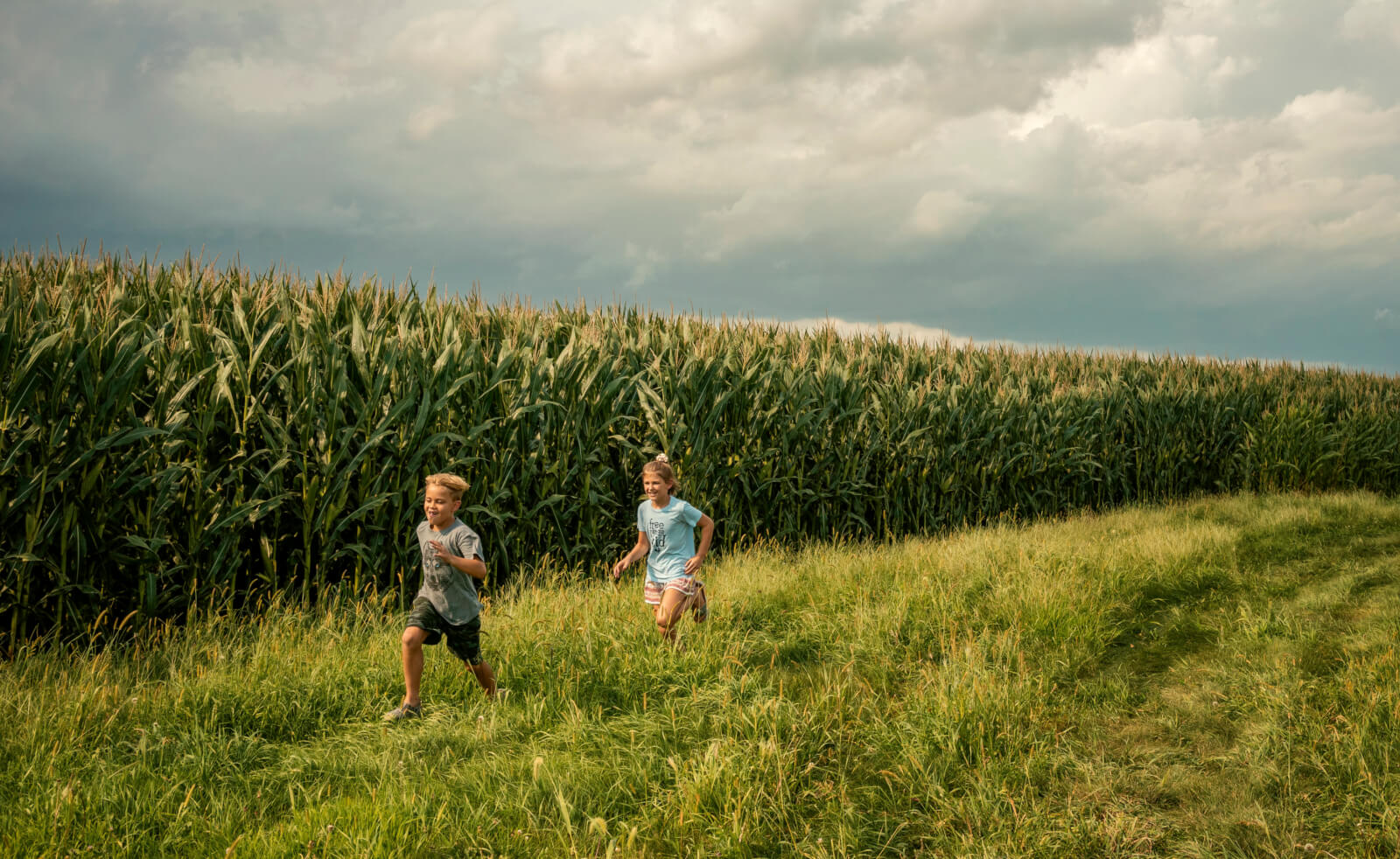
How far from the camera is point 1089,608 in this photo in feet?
22.8

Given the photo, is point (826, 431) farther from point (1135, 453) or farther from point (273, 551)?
point (1135, 453)

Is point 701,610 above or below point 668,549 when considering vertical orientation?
below

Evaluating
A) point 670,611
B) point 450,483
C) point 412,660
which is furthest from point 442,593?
point 670,611

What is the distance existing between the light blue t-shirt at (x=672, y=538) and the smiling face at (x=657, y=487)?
1.9 inches

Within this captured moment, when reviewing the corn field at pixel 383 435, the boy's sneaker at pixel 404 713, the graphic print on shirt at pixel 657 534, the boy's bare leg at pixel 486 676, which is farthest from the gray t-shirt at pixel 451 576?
the corn field at pixel 383 435

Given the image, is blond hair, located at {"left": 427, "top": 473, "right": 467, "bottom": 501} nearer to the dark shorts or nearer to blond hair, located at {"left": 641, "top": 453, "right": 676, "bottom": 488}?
the dark shorts

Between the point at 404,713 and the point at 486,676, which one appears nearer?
the point at 404,713

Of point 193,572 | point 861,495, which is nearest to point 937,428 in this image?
point 861,495

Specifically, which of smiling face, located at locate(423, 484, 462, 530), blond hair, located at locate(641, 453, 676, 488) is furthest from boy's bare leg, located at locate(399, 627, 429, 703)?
blond hair, located at locate(641, 453, 676, 488)

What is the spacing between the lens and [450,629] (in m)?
4.73

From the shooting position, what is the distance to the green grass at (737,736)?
3.69m

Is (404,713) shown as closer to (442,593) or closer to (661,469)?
(442,593)

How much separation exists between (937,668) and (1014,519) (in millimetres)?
8495

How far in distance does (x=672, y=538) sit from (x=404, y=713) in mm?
1948
